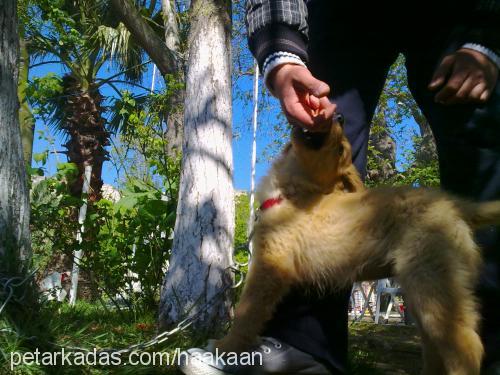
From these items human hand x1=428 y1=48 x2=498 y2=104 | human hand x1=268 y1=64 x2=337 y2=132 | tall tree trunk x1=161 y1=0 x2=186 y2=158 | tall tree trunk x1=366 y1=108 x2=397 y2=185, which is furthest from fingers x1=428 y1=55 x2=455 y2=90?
tall tree trunk x1=366 y1=108 x2=397 y2=185

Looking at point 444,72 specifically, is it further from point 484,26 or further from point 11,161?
point 11,161

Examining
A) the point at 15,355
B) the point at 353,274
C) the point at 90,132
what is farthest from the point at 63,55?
the point at 353,274

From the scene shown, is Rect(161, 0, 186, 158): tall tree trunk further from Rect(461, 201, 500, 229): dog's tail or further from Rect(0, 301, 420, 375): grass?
Rect(461, 201, 500, 229): dog's tail

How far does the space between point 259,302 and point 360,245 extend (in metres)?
0.40

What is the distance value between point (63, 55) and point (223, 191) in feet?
23.6

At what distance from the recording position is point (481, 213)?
1479 mm

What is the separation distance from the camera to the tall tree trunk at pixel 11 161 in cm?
235

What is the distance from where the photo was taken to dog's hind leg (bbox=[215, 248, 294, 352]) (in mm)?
1623

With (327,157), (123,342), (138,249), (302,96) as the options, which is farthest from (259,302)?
(138,249)

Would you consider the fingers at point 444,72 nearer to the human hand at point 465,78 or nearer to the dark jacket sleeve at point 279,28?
the human hand at point 465,78

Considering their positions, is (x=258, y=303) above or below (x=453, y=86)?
below

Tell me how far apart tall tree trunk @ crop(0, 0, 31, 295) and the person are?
135 centimetres

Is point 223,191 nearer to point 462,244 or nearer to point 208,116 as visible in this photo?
point 208,116

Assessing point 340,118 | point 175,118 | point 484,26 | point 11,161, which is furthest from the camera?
point 175,118
